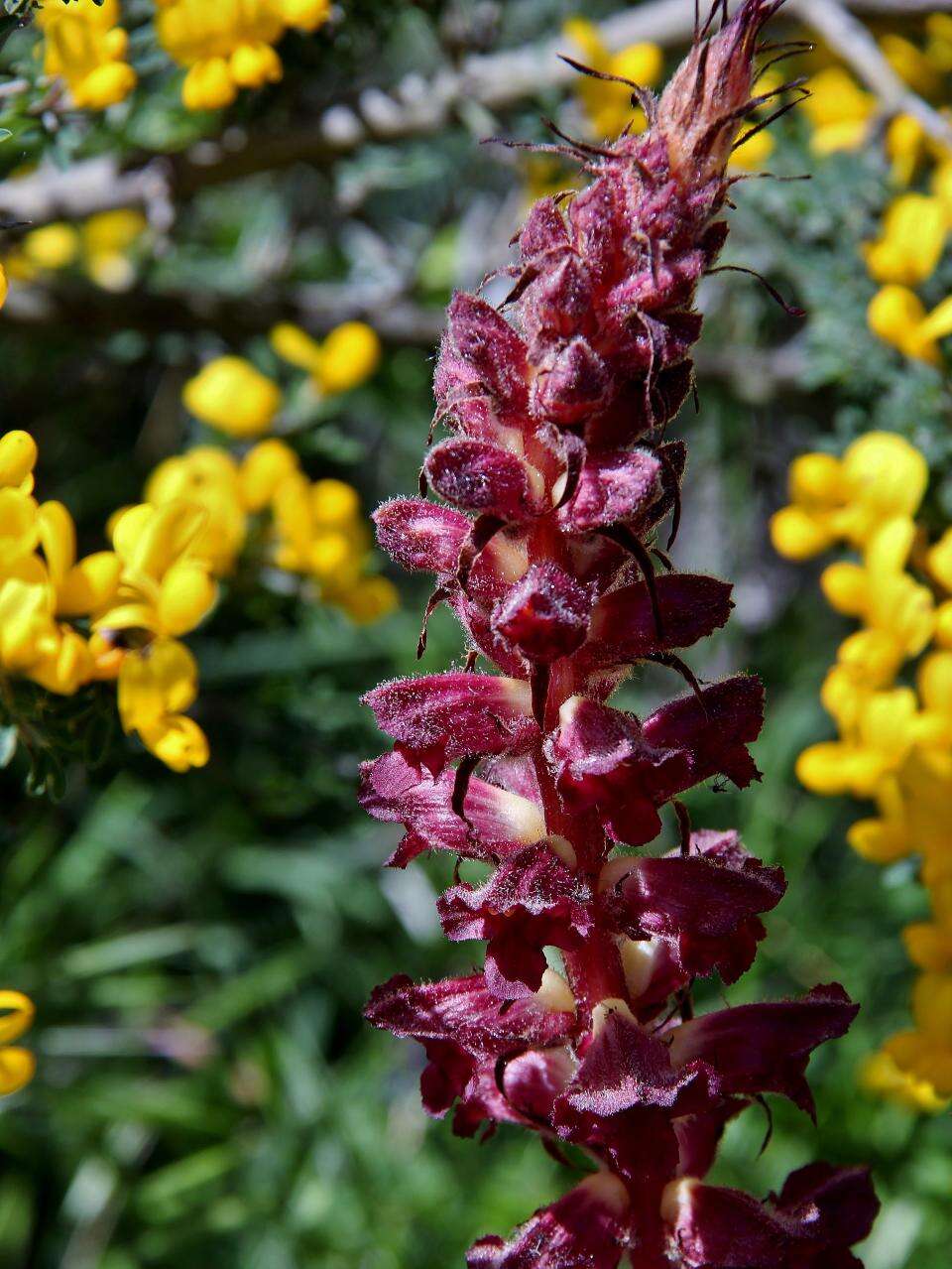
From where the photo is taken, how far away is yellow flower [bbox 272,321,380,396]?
4.59ft

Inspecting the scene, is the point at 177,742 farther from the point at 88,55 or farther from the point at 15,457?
the point at 88,55

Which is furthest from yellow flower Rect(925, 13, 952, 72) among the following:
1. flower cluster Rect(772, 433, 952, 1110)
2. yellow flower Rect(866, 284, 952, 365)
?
flower cluster Rect(772, 433, 952, 1110)

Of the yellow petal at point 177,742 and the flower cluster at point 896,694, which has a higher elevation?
the yellow petal at point 177,742

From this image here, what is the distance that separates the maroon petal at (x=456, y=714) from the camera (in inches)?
23.2

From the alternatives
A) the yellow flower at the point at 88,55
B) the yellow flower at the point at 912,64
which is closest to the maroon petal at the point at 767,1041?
the yellow flower at the point at 88,55

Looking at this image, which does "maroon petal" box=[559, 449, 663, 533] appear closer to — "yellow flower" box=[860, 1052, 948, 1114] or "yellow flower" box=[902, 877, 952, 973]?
"yellow flower" box=[902, 877, 952, 973]

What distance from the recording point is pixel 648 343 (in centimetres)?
53

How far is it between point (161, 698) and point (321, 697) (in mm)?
547

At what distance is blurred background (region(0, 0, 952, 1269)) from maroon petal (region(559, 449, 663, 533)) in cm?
61

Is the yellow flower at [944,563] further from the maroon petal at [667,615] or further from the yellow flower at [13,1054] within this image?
the yellow flower at [13,1054]

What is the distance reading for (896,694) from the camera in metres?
1.02

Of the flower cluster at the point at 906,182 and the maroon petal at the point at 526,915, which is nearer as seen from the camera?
the maroon petal at the point at 526,915

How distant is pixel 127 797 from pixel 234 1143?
408 mm

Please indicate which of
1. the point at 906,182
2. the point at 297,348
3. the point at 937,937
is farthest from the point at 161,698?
the point at 906,182
